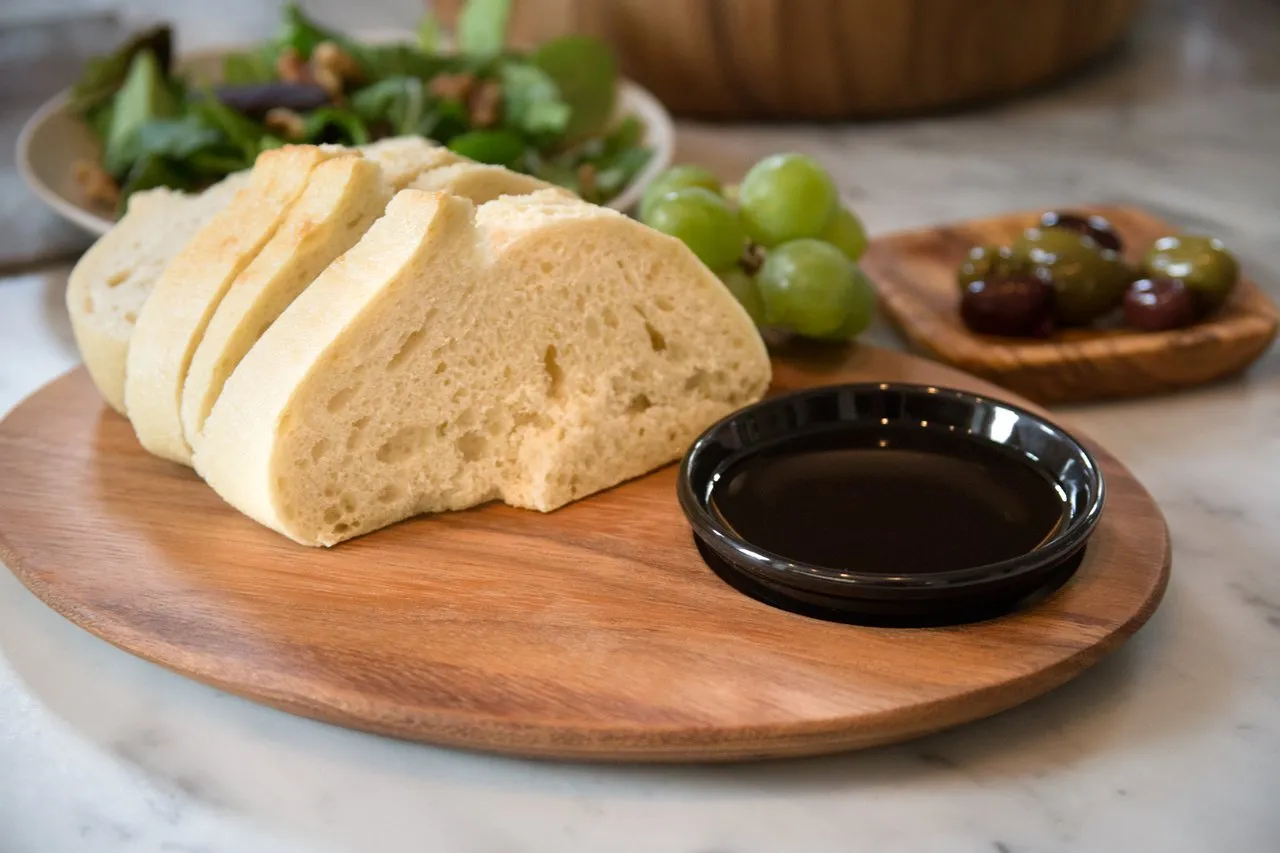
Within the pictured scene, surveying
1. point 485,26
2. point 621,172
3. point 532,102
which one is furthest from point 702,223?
point 485,26

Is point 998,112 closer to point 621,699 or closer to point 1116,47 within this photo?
point 1116,47

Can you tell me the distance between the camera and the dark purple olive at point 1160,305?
1.92 m

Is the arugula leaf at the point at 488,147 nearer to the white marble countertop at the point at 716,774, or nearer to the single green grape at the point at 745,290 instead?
the single green grape at the point at 745,290

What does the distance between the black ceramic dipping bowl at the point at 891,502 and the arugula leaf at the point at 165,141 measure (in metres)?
1.43

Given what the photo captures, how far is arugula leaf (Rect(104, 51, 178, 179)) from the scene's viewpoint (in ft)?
8.61

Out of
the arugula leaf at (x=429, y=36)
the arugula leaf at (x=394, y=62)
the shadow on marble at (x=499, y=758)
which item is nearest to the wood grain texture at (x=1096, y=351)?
the shadow on marble at (x=499, y=758)

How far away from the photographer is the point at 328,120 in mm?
2584

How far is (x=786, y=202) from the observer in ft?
6.24

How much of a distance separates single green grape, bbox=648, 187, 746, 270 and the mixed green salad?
2.25ft

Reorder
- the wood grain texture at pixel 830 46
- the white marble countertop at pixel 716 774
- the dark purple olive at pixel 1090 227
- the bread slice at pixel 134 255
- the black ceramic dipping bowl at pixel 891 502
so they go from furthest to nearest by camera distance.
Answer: the wood grain texture at pixel 830 46
the dark purple olive at pixel 1090 227
the bread slice at pixel 134 255
the black ceramic dipping bowl at pixel 891 502
the white marble countertop at pixel 716 774

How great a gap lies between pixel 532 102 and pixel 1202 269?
132cm

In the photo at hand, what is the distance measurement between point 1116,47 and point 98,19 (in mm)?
2964

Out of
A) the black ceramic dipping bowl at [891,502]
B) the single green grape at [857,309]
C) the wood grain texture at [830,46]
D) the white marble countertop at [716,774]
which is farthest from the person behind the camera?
the wood grain texture at [830,46]

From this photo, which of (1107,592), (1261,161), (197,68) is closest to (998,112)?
(1261,161)
